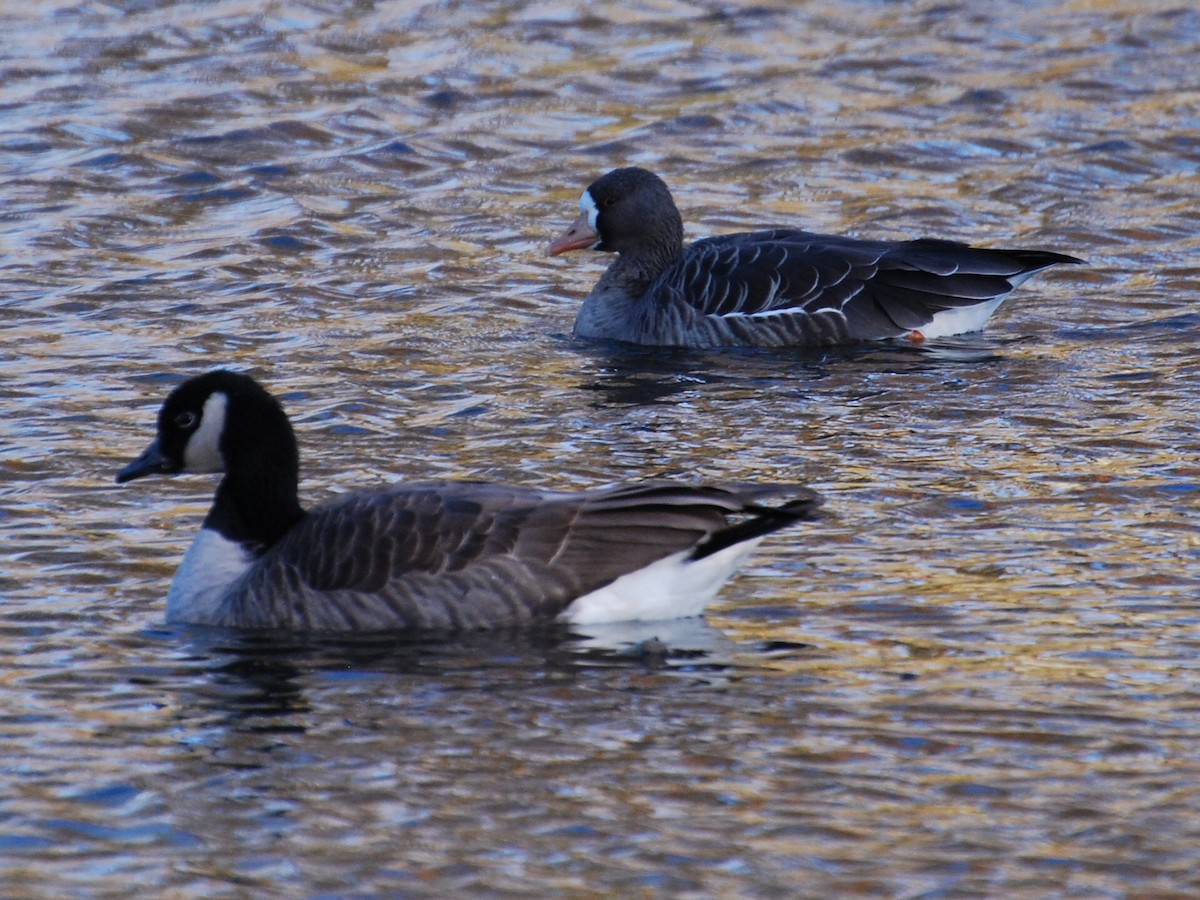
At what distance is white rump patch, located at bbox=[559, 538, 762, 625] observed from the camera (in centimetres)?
818

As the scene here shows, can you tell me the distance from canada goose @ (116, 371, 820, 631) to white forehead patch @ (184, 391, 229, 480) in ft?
1.64

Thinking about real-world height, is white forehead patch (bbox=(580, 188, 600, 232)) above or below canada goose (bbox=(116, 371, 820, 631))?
above

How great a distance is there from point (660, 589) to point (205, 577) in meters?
1.87

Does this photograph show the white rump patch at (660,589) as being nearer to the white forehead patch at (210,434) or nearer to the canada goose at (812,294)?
the white forehead patch at (210,434)

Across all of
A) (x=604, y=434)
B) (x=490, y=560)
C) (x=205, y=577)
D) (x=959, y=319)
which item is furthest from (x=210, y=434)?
(x=959, y=319)

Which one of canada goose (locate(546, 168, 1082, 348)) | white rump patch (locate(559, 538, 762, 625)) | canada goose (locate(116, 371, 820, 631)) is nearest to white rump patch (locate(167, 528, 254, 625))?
canada goose (locate(116, 371, 820, 631))

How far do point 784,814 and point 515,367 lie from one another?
684 centimetres

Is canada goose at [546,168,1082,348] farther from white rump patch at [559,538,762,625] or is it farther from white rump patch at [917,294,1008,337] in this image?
white rump patch at [559,538,762,625]

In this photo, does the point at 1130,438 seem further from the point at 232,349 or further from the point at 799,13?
the point at 799,13

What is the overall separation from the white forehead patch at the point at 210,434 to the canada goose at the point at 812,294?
221 inches

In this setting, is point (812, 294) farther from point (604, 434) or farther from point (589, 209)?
point (604, 434)

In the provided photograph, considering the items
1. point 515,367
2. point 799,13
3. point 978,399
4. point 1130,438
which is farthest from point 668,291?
point 799,13

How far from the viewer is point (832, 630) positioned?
8.14 metres

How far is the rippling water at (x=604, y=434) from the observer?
6469mm
